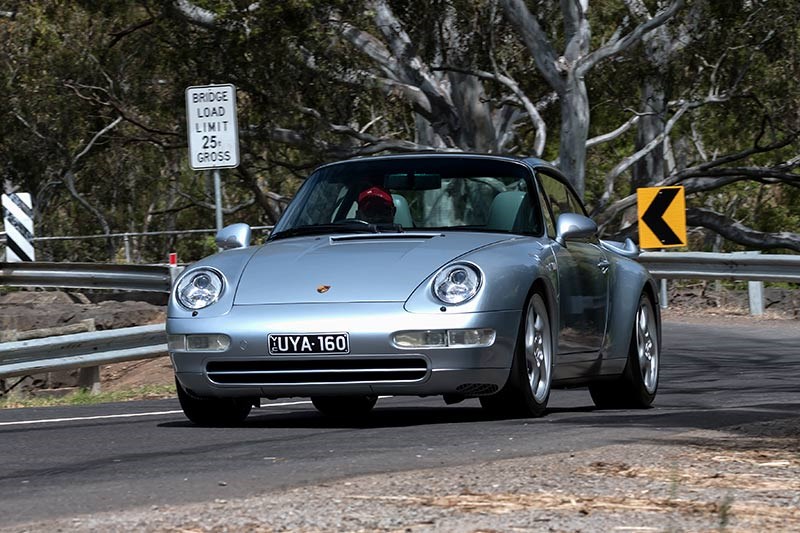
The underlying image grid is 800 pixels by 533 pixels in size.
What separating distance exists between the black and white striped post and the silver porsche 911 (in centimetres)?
1811

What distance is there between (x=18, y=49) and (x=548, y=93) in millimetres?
13114

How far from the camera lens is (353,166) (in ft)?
29.5

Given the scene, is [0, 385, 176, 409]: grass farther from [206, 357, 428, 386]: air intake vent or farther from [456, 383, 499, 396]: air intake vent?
[456, 383, 499, 396]: air intake vent

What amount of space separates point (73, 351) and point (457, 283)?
563cm

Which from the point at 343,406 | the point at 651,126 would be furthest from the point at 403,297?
the point at 651,126

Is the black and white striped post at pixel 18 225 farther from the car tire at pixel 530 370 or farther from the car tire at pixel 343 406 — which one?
the car tire at pixel 530 370

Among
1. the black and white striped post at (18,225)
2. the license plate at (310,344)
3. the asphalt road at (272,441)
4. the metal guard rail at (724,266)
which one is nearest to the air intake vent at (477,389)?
the asphalt road at (272,441)

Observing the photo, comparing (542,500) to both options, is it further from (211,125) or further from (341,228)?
(211,125)

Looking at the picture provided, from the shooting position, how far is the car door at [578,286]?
8.49m

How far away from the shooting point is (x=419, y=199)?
8.64m

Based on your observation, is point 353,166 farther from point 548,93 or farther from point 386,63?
point 548,93

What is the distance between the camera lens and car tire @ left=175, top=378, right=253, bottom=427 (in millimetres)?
8031

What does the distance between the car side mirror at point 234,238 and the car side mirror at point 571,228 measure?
1657mm

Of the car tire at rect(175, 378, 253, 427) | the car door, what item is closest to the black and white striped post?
the car door
